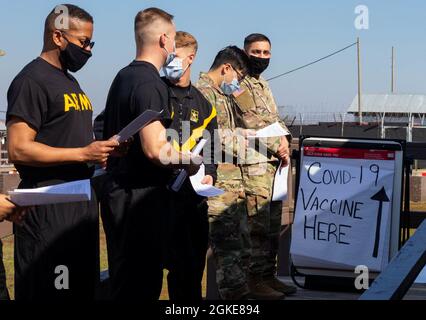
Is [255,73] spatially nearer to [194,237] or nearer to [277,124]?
[277,124]

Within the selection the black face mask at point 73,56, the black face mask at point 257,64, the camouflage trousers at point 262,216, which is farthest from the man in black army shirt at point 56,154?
the black face mask at point 257,64

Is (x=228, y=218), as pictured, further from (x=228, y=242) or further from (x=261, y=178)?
(x=261, y=178)

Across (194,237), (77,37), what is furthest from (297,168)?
(77,37)

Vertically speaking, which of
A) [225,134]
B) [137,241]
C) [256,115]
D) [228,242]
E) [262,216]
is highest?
[256,115]

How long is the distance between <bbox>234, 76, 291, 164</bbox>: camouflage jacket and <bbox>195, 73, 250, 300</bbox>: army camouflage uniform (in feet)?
0.81

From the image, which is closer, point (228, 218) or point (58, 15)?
point (58, 15)

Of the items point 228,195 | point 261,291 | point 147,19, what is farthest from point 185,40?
point 261,291

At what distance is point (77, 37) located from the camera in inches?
169

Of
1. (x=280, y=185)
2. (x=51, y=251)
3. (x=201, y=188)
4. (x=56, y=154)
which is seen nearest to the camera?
(x=56, y=154)

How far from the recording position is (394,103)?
70.9 meters

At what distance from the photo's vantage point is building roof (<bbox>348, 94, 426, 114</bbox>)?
69.6m

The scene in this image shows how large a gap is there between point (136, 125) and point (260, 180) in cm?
262

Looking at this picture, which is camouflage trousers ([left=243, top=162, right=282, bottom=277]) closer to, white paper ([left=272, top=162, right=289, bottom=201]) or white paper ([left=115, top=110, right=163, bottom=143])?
white paper ([left=272, top=162, right=289, bottom=201])

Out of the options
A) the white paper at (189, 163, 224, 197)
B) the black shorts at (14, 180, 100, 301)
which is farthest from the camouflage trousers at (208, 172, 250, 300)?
the black shorts at (14, 180, 100, 301)
